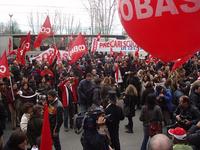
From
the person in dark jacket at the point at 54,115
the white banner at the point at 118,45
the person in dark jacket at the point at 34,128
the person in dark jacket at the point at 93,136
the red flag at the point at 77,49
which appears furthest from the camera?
the white banner at the point at 118,45

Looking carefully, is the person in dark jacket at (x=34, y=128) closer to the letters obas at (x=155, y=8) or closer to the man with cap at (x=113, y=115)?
the man with cap at (x=113, y=115)

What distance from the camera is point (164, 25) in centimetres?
359

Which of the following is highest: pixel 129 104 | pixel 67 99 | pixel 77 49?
pixel 77 49

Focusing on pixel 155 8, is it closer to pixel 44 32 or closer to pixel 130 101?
pixel 130 101

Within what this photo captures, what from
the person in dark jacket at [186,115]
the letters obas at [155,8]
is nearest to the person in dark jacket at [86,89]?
the person in dark jacket at [186,115]

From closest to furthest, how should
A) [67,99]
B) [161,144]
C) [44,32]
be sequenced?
1. [161,144]
2. [67,99]
3. [44,32]

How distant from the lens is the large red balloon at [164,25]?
11.4ft

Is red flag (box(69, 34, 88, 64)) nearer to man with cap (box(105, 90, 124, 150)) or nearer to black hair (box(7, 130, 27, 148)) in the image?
man with cap (box(105, 90, 124, 150))

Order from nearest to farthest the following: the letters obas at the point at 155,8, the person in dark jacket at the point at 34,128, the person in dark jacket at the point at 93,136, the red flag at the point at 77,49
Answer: the letters obas at the point at 155,8 → the person in dark jacket at the point at 93,136 → the person in dark jacket at the point at 34,128 → the red flag at the point at 77,49

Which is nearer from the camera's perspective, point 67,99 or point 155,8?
point 155,8

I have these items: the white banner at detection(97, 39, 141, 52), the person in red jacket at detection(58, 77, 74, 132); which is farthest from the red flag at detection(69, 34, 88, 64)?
the white banner at detection(97, 39, 141, 52)

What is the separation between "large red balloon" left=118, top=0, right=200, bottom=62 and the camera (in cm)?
347

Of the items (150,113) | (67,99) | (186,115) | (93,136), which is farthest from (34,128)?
(67,99)

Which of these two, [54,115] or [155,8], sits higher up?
[155,8]
